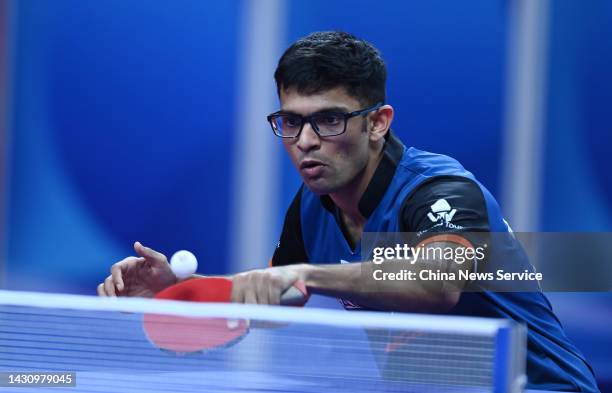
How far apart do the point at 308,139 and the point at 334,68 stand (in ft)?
0.79

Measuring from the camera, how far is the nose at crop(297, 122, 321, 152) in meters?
2.83

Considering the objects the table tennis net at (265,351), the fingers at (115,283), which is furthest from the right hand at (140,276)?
the table tennis net at (265,351)

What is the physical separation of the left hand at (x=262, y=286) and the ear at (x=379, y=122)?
90cm

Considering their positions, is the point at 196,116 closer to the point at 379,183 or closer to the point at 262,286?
the point at 379,183

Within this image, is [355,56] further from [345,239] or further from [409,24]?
[409,24]

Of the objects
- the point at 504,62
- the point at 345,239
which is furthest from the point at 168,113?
the point at 345,239

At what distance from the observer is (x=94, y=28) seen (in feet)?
20.3

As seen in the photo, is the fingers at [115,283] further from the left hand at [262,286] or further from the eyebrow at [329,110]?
the eyebrow at [329,110]

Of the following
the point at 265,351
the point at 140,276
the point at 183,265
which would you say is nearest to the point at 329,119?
the point at 183,265

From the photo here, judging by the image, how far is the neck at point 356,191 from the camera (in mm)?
2979

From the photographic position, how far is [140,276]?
8.96 ft

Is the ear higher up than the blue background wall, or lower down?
lower down

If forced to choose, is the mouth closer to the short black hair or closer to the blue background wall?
the short black hair

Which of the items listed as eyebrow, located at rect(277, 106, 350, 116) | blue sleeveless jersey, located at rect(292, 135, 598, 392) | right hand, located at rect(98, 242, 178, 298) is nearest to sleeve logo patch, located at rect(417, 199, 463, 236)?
blue sleeveless jersey, located at rect(292, 135, 598, 392)
